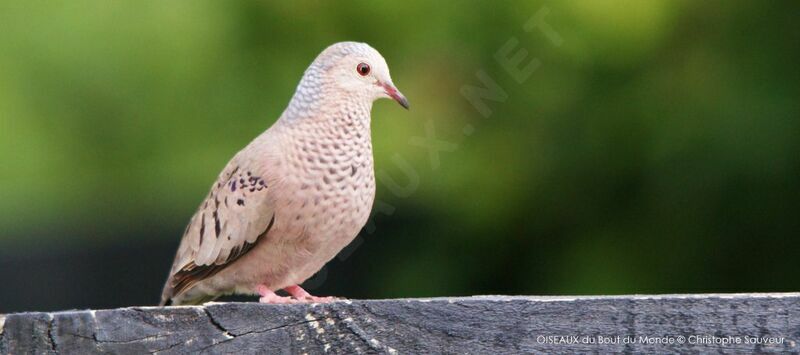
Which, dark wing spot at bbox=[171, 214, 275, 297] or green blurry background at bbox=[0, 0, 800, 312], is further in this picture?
green blurry background at bbox=[0, 0, 800, 312]

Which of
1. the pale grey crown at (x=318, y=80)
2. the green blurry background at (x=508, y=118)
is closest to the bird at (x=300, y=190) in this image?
the pale grey crown at (x=318, y=80)

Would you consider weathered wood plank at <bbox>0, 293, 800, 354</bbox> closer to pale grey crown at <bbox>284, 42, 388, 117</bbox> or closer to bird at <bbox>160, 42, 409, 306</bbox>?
bird at <bbox>160, 42, 409, 306</bbox>

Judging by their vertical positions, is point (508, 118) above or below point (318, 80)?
above

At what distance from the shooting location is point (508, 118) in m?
5.79

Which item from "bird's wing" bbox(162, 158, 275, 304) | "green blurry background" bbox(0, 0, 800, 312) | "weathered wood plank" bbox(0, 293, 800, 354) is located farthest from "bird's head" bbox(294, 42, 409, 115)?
"green blurry background" bbox(0, 0, 800, 312)

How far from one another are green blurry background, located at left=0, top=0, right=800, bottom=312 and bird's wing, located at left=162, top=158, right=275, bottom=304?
80.7 inches

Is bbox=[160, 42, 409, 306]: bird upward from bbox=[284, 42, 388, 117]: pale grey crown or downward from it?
downward

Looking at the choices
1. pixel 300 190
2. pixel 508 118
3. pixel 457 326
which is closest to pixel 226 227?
pixel 300 190

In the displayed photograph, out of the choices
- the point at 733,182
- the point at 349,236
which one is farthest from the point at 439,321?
the point at 733,182

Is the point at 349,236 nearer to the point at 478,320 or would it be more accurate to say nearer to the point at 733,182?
the point at 478,320

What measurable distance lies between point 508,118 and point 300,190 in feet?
8.67

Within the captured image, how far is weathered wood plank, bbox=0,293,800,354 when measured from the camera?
2119 mm

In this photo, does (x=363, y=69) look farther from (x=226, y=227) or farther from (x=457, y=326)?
(x=457, y=326)

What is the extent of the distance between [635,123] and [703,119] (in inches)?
12.2
